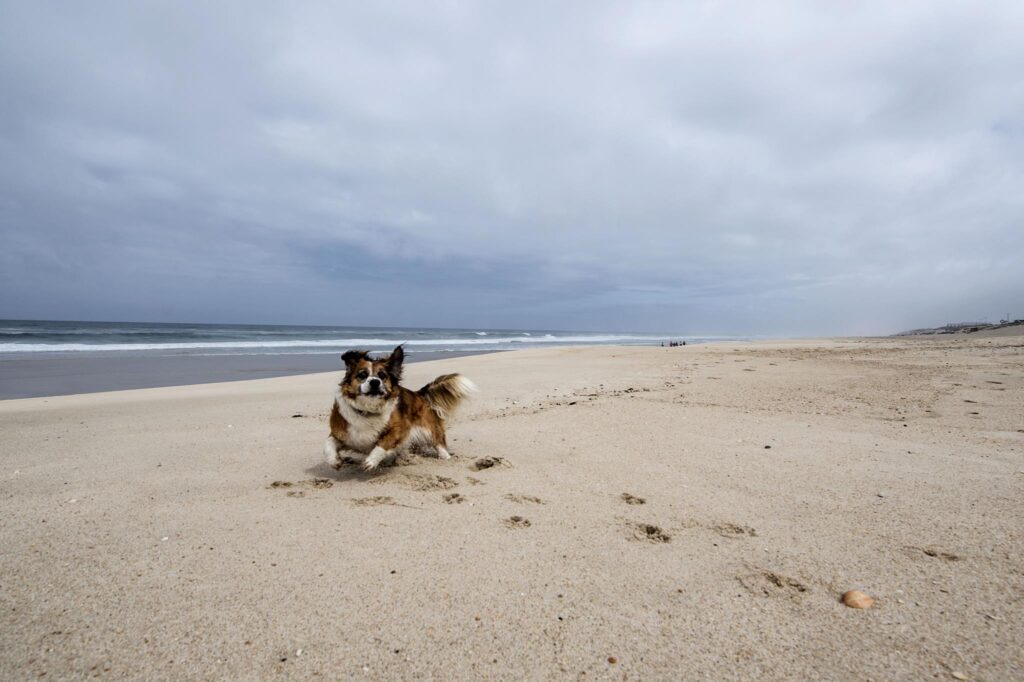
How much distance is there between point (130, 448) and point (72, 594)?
2.97 metres

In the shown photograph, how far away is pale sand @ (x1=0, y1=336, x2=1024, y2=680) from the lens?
5.49 feet

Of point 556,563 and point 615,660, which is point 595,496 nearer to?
point 556,563

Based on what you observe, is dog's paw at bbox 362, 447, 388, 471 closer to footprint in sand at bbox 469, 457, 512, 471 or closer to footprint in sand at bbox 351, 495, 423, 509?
footprint in sand at bbox 351, 495, 423, 509

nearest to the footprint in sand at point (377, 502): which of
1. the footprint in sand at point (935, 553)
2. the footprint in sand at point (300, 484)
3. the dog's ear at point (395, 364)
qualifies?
the footprint in sand at point (300, 484)

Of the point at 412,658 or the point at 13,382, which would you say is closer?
the point at 412,658

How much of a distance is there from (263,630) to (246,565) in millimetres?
580

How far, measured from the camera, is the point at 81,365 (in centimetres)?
1438

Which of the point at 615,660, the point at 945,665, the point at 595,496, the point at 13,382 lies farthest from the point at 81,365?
the point at 945,665

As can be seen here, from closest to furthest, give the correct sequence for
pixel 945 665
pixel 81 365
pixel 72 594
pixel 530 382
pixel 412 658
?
pixel 945 665
pixel 412 658
pixel 72 594
pixel 530 382
pixel 81 365

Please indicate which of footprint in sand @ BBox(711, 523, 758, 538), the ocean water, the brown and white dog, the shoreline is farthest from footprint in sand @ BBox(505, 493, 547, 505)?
the shoreline

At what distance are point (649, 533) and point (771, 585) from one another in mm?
674

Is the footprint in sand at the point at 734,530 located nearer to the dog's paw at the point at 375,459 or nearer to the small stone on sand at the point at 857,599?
the small stone on sand at the point at 857,599

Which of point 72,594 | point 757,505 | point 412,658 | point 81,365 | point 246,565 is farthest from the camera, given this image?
point 81,365

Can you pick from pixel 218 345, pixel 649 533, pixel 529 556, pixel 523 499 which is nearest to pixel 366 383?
pixel 523 499
